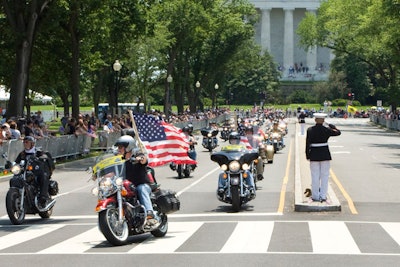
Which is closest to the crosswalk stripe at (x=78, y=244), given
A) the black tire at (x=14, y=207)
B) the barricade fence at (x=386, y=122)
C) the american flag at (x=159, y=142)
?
the black tire at (x=14, y=207)

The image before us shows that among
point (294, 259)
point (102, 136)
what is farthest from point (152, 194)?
point (102, 136)

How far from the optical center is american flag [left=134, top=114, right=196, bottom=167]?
17.2 metres

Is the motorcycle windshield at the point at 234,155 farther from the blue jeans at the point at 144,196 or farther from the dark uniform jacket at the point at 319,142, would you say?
the blue jeans at the point at 144,196

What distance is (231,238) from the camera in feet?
48.1

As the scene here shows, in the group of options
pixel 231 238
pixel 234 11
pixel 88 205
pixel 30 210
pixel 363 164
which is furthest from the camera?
pixel 234 11

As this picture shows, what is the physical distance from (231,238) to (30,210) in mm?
4979

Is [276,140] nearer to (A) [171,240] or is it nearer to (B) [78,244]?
(A) [171,240]

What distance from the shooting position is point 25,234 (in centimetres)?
1605

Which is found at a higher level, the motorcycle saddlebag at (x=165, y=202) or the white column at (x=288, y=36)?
the white column at (x=288, y=36)

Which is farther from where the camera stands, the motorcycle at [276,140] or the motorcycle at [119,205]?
the motorcycle at [276,140]

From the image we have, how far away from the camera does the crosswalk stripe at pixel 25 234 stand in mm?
14938

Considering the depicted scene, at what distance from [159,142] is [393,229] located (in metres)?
4.62

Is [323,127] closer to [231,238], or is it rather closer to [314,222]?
[314,222]

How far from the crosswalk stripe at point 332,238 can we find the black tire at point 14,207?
536 cm
